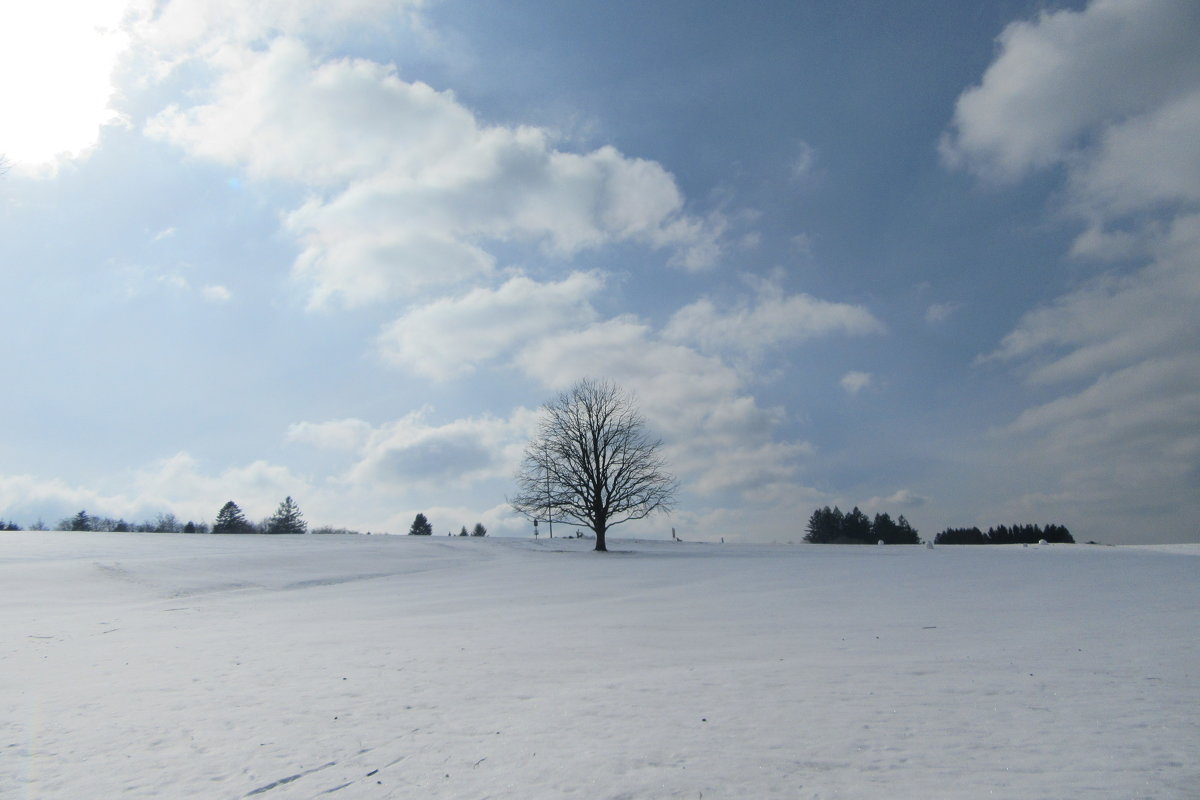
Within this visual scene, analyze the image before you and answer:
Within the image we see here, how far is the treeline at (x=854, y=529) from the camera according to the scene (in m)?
132

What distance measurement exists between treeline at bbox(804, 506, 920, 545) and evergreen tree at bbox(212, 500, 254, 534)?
3948 inches

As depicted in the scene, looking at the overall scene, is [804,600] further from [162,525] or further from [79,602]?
[162,525]

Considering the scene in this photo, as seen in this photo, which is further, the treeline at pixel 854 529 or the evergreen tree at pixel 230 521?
the treeline at pixel 854 529

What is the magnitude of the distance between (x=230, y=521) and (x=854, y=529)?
360ft

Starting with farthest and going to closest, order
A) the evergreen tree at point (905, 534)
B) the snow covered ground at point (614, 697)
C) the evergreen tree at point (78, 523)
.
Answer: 1. the evergreen tree at point (905, 534)
2. the evergreen tree at point (78, 523)
3. the snow covered ground at point (614, 697)

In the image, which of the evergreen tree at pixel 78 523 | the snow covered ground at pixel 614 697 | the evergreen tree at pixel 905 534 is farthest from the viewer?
the evergreen tree at pixel 905 534

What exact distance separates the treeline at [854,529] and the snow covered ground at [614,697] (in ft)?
391

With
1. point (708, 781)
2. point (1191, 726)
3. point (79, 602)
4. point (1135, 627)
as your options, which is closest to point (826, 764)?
point (708, 781)

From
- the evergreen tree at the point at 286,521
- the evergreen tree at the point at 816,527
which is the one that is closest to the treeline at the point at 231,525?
the evergreen tree at the point at 286,521

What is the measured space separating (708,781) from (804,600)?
13.8 meters

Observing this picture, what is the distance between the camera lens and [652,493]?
49188mm

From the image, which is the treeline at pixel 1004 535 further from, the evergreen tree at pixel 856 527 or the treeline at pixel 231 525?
the treeline at pixel 231 525

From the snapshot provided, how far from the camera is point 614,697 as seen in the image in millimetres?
8211

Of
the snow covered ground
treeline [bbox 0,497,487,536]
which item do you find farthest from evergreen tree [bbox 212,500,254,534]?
the snow covered ground
